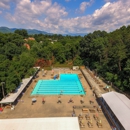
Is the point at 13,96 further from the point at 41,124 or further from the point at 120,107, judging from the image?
the point at 120,107

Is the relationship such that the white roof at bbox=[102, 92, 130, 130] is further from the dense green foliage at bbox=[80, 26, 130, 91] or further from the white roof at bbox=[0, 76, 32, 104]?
the white roof at bbox=[0, 76, 32, 104]

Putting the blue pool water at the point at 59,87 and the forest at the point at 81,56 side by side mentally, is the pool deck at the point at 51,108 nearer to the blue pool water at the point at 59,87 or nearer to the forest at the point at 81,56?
the blue pool water at the point at 59,87

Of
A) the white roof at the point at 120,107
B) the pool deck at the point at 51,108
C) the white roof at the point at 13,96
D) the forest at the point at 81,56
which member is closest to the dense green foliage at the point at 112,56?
the forest at the point at 81,56

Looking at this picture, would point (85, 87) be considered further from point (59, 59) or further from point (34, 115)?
point (59, 59)

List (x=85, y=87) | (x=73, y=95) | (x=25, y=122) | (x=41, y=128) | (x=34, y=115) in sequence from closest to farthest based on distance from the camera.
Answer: (x=41, y=128) → (x=25, y=122) → (x=34, y=115) → (x=73, y=95) → (x=85, y=87)

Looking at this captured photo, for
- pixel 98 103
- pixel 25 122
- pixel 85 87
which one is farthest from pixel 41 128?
pixel 85 87

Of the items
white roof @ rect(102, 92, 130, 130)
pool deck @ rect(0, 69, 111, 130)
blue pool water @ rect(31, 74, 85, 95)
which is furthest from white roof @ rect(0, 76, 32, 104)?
white roof @ rect(102, 92, 130, 130)
